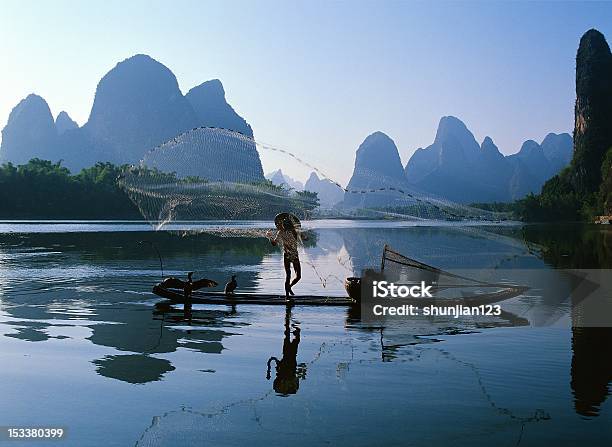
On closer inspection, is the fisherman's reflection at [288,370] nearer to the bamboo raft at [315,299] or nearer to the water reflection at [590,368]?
the water reflection at [590,368]

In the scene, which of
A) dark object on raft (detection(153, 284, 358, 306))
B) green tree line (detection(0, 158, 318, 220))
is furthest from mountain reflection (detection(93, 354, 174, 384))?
green tree line (detection(0, 158, 318, 220))

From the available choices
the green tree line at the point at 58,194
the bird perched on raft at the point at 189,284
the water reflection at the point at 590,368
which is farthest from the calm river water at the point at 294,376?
the green tree line at the point at 58,194

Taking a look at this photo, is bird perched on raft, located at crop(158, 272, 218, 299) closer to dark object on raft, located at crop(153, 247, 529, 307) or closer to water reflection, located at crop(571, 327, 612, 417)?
dark object on raft, located at crop(153, 247, 529, 307)

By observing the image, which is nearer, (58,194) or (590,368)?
(590,368)

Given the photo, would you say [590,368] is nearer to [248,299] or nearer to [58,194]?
[248,299]

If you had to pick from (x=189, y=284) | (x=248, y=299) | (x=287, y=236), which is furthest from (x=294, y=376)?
(x=189, y=284)

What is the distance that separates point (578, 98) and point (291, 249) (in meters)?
160

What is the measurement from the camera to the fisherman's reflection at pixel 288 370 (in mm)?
9609

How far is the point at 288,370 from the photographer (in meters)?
10.6

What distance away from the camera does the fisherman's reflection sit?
31.5ft

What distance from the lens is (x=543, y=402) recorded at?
28.9ft

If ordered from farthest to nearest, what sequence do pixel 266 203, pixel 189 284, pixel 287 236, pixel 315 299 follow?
pixel 266 203, pixel 189 284, pixel 315 299, pixel 287 236

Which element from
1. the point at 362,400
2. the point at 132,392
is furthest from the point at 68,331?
the point at 362,400

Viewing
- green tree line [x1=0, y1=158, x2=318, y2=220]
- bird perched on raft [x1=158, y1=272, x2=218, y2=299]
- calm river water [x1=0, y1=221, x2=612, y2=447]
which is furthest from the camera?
green tree line [x1=0, y1=158, x2=318, y2=220]
